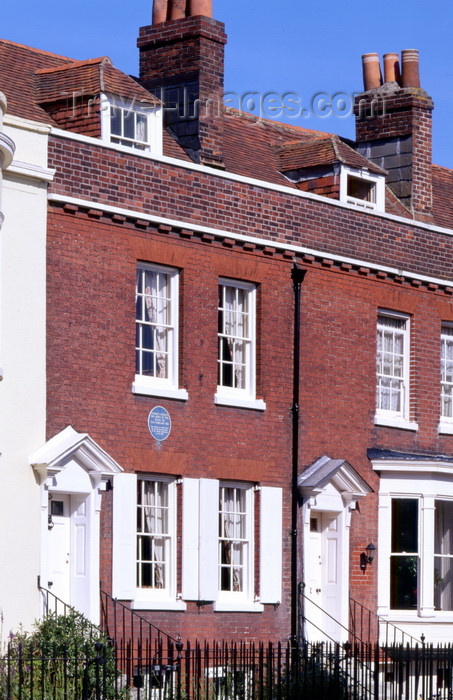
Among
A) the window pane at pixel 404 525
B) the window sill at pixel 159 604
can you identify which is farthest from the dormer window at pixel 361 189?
the window sill at pixel 159 604

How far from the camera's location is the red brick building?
904 inches

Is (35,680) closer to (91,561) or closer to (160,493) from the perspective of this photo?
(91,561)

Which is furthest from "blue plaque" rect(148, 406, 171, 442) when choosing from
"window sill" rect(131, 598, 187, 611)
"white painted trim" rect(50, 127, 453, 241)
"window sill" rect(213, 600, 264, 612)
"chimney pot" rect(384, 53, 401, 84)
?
"chimney pot" rect(384, 53, 401, 84)

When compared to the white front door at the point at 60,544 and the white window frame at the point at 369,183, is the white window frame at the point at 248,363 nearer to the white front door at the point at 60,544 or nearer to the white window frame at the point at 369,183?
the white window frame at the point at 369,183

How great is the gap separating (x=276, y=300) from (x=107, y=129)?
4.31 meters

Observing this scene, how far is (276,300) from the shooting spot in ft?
85.7

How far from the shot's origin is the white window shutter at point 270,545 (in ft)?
82.7

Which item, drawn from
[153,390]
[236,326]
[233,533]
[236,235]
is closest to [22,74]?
[236,235]

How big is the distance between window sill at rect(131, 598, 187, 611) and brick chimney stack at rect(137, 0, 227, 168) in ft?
25.2

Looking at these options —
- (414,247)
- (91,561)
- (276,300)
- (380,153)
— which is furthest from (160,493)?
(380,153)

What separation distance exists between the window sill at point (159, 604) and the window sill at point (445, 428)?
294 inches

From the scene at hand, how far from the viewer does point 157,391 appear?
23.9 meters

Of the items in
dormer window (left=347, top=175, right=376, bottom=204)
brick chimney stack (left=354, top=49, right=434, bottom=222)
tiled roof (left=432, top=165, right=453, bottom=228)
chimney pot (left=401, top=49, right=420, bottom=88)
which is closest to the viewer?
dormer window (left=347, top=175, right=376, bottom=204)

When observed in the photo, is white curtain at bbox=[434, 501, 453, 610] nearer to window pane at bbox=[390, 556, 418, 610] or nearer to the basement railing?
window pane at bbox=[390, 556, 418, 610]
